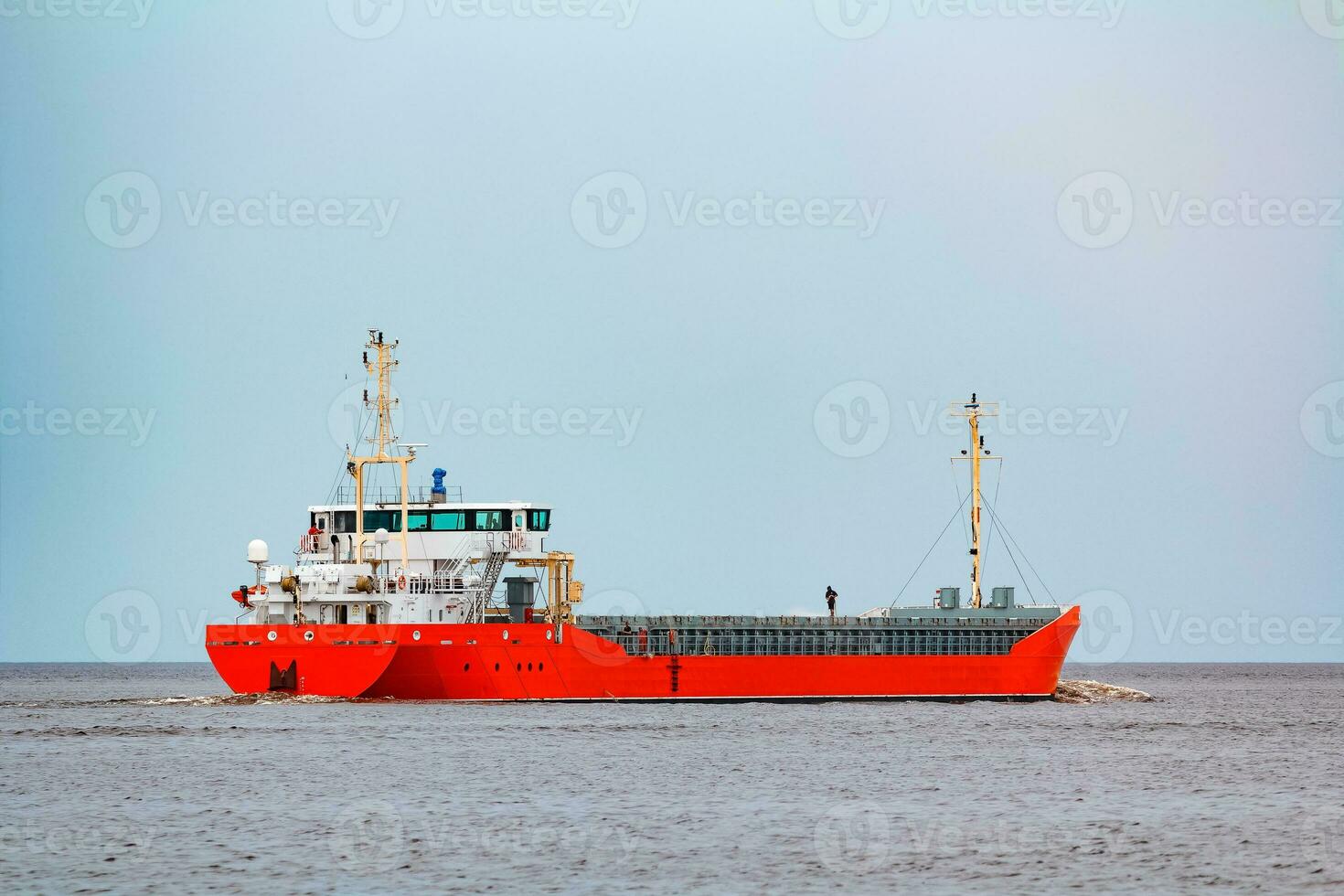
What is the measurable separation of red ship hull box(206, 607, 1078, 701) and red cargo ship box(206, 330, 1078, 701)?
0.05 m

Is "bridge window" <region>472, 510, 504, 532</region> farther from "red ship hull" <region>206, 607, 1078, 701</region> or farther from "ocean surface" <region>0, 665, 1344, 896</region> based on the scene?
"ocean surface" <region>0, 665, 1344, 896</region>

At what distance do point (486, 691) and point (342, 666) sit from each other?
15.3 feet

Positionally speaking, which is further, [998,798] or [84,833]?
[998,798]

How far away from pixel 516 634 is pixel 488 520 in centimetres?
419

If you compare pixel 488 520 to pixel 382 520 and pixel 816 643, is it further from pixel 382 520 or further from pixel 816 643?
pixel 816 643

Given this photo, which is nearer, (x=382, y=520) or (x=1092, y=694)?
(x=382, y=520)

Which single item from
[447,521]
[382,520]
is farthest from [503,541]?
[382,520]

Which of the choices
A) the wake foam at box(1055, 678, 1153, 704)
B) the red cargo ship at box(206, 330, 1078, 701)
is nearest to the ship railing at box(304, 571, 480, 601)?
the red cargo ship at box(206, 330, 1078, 701)

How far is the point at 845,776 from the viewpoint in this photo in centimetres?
3978

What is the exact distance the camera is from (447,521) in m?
58.2

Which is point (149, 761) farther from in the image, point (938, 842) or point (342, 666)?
point (938, 842)

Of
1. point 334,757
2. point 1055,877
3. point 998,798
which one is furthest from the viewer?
point 334,757

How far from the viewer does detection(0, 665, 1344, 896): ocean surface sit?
27266 mm

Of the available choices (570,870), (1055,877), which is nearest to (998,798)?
(1055,877)
